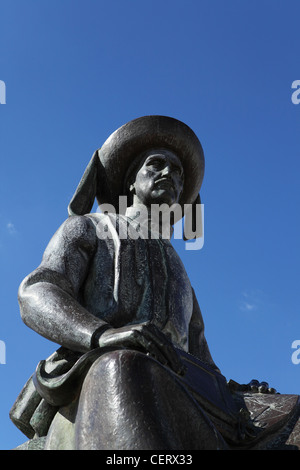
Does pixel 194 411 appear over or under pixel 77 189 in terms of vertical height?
under

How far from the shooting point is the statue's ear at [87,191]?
6867mm

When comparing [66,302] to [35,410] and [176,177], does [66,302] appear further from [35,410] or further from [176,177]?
[176,177]

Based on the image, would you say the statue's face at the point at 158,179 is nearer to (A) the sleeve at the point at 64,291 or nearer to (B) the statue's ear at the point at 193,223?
(B) the statue's ear at the point at 193,223

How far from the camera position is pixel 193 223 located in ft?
25.2

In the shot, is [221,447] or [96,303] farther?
[96,303]

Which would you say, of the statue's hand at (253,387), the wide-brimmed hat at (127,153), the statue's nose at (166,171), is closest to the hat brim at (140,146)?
the wide-brimmed hat at (127,153)

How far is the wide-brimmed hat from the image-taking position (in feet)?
23.2

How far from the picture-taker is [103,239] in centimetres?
609

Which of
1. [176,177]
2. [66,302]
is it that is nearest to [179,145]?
[176,177]

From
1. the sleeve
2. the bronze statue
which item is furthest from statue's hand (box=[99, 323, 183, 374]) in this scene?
the sleeve

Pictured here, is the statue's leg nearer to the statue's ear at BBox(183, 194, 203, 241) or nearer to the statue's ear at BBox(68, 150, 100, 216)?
the statue's ear at BBox(68, 150, 100, 216)

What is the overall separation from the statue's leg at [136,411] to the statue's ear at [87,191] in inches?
110
